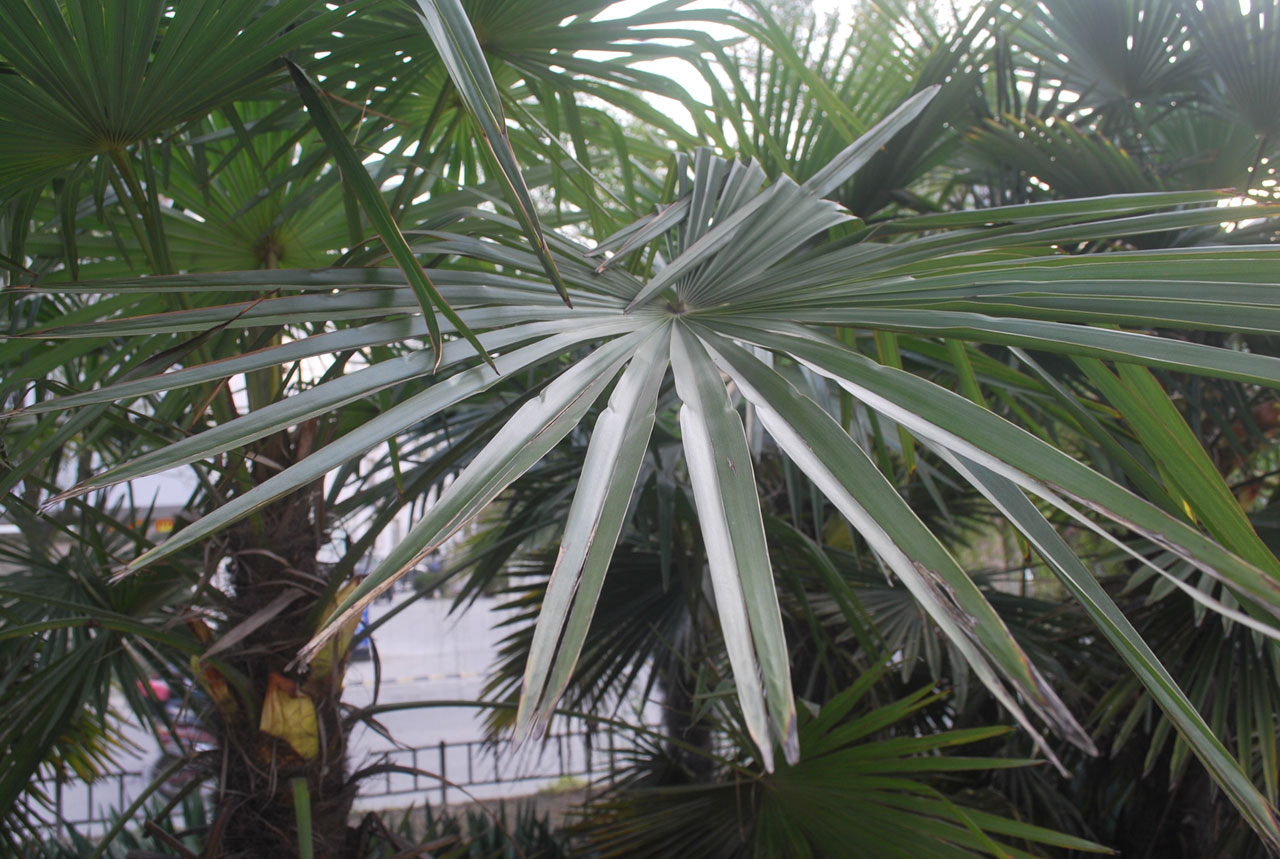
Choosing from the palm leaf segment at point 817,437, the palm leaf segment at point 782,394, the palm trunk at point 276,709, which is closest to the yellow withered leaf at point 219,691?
the palm trunk at point 276,709

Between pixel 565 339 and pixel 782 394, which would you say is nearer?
pixel 782 394

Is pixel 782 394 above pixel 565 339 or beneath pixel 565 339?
beneath

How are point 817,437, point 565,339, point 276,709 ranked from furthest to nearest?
1. point 276,709
2. point 565,339
3. point 817,437

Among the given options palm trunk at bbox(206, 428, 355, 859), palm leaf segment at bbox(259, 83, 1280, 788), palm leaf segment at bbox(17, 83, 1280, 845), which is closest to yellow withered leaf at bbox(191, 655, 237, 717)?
palm trunk at bbox(206, 428, 355, 859)

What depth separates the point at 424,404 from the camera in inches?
30.0

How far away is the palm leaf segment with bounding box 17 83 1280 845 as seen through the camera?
574mm

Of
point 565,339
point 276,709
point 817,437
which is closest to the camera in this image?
point 817,437

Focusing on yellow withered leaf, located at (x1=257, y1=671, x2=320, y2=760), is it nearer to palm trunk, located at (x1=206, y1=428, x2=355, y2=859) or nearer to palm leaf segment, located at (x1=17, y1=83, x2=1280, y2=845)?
palm trunk, located at (x1=206, y1=428, x2=355, y2=859)

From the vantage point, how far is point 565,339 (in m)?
0.93

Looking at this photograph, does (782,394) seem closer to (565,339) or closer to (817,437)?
(817,437)

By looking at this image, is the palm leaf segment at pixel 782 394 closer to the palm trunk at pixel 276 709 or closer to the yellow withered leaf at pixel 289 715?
the palm trunk at pixel 276 709

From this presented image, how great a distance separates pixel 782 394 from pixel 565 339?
0.28 meters

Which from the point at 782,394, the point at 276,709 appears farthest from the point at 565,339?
the point at 276,709

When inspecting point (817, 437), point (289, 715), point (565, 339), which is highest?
point (565, 339)
